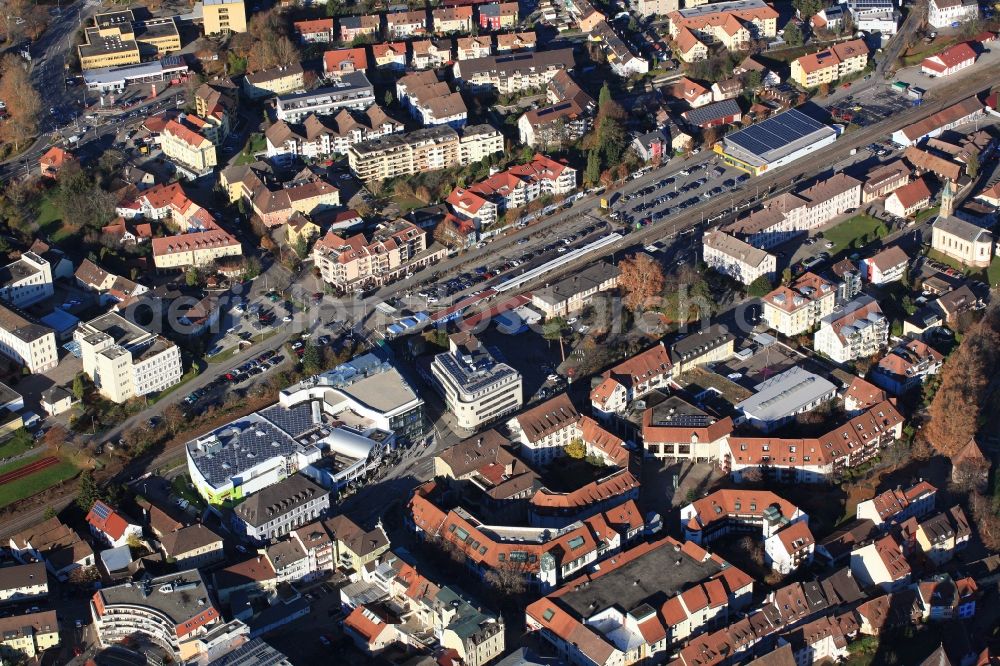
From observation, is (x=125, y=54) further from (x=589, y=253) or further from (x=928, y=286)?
(x=928, y=286)

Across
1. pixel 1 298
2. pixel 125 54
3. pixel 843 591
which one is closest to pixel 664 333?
pixel 843 591

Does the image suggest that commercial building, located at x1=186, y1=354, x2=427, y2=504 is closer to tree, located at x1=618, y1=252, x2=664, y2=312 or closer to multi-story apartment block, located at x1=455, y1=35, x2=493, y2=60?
tree, located at x1=618, y1=252, x2=664, y2=312

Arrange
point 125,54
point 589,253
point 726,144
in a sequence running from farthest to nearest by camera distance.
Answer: point 125,54 → point 726,144 → point 589,253

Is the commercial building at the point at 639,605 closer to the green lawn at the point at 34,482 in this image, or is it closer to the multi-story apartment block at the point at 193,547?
the multi-story apartment block at the point at 193,547

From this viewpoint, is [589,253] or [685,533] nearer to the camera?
[685,533]

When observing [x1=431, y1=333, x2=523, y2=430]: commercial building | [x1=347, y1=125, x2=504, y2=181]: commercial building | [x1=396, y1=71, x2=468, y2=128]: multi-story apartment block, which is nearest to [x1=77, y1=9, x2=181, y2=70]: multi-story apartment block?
[x1=396, y1=71, x2=468, y2=128]: multi-story apartment block

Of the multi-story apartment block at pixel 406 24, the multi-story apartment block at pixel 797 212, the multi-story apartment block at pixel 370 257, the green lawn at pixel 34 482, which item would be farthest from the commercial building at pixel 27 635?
the multi-story apartment block at pixel 406 24

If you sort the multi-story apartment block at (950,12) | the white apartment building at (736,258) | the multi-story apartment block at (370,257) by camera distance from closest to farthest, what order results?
the white apartment building at (736,258), the multi-story apartment block at (370,257), the multi-story apartment block at (950,12)
